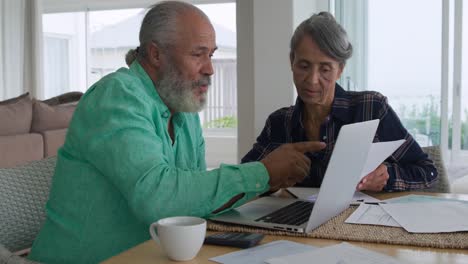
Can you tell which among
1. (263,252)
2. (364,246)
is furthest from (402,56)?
(263,252)

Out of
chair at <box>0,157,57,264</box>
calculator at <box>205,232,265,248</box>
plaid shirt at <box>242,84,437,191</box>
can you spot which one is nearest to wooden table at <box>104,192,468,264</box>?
calculator at <box>205,232,265,248</box>

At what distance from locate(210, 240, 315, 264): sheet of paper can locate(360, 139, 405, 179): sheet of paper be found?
1.35 feet

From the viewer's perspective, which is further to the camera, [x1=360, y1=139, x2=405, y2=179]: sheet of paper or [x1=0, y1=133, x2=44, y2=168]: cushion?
[x1=0, y1=133, x2=44, y2=168]: cushion

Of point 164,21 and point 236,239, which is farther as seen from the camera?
point 164,21

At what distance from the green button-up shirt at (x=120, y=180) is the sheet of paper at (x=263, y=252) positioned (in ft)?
0.59

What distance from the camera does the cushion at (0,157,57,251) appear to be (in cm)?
118

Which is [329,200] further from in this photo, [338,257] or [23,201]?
[23,201]

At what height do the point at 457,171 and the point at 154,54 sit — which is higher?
the point at 154,54

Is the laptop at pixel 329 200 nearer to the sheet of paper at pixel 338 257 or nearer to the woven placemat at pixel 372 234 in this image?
the woven placemat at pixel 372 234

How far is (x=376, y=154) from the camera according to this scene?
1.37 metres

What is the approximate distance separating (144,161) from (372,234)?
48 cm

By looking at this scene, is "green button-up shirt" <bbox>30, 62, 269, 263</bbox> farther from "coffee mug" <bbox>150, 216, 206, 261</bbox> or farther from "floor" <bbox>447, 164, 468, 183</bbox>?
"floor" <bbox>447, 164, 468, 183</bbox>

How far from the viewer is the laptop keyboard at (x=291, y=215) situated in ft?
3.72

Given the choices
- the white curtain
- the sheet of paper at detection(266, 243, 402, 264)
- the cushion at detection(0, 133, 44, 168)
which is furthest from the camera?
the white curtain
